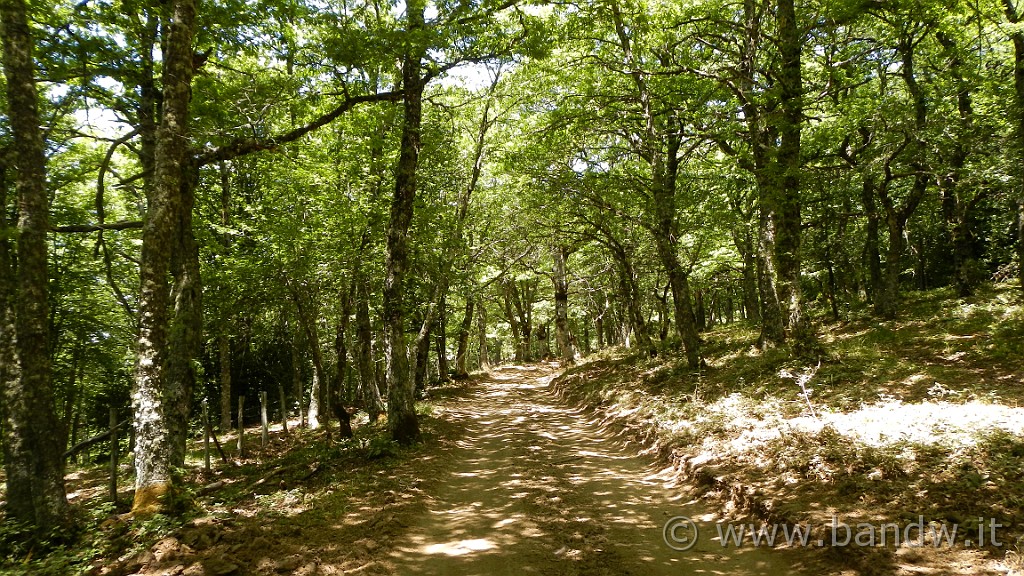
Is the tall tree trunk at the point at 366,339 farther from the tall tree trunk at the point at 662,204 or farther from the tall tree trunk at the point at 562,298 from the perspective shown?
the tall tree trunk at the point at 562,298

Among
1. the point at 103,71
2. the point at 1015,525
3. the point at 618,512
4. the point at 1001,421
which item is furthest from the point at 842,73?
the point at 103,71

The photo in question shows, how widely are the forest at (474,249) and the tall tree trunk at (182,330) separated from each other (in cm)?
6

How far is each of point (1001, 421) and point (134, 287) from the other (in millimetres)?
23455

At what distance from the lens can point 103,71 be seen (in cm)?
776

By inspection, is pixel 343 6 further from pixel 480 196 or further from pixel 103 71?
pixel 480 196

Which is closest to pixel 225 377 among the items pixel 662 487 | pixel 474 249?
pixel 474 249

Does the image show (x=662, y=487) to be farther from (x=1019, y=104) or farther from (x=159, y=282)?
(x=1019, y=104)

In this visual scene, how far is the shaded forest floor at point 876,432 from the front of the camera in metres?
4.23

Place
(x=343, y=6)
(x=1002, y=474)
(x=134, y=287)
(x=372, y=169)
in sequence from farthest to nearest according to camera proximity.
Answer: (x=134, y=287)
(x=372, y=169)
(x=343, y=6)
(x=1002, y=474)

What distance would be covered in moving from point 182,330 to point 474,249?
12.7m

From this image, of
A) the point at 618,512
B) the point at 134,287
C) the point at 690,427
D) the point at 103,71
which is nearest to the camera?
the point at 618,512

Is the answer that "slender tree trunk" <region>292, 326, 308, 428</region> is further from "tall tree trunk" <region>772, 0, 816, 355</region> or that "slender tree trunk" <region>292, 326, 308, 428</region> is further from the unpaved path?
"tall tree trunk" <region>772, 0, 816, 355</region>

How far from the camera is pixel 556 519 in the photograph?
19.8 ft

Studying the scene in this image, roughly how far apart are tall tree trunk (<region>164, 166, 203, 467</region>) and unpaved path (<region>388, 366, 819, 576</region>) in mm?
3723
